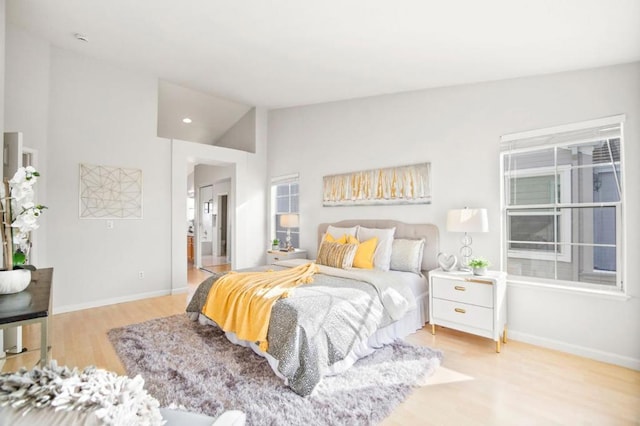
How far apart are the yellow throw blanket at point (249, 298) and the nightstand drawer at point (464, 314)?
1392 mm

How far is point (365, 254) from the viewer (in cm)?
396

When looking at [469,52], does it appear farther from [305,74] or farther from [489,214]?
[305,74]

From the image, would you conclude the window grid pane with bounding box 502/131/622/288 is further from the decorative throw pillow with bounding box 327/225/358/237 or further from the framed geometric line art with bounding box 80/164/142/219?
the framed geometric line art with bounding box 80/164/142/219

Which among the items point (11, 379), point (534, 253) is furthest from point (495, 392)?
point (11, 379)

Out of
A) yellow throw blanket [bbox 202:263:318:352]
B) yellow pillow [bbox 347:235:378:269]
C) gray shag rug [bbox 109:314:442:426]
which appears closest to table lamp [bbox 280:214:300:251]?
yellow pillow [bbox 347:235:378:269]

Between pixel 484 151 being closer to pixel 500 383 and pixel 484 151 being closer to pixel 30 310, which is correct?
pixel 500 383

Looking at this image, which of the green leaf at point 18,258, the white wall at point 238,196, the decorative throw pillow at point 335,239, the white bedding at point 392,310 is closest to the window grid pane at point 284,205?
the white wall at point 238,196

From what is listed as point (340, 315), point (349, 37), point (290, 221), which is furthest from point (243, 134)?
point (340, 315)

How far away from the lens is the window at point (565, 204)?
2.88m

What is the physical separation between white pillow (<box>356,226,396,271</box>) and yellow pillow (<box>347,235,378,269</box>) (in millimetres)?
69

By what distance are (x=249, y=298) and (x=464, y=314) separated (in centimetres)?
214

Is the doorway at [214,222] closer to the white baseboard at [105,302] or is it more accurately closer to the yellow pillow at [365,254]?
the white baseboard at [105,302]

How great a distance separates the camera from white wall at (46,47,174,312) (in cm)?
414

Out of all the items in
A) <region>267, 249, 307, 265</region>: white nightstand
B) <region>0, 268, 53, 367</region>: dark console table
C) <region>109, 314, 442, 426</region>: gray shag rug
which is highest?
<region>0, 268, 53, 367</region>: dark console table
